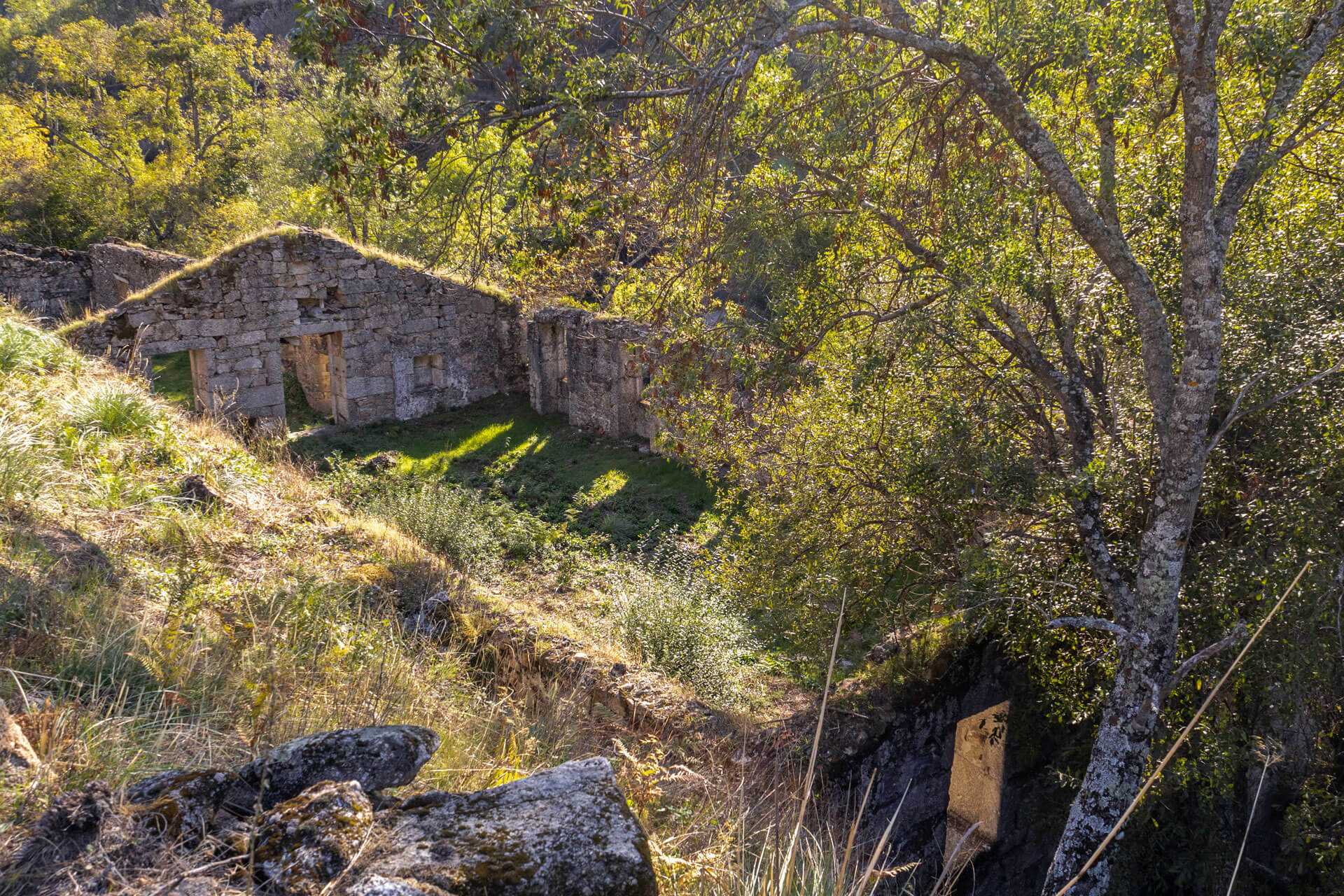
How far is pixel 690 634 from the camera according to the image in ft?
24.0

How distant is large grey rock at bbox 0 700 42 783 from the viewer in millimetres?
2107

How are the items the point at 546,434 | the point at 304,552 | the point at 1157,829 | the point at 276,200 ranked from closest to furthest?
the point at 1157,829
the point at 304,552
the point at 546,434
the point at 276,200

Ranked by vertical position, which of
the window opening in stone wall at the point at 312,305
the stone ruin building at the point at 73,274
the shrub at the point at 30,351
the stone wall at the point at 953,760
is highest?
the stone ruin building at the point at 73,274

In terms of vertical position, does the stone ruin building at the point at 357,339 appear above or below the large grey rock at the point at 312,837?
above

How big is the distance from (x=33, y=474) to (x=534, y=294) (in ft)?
42.4

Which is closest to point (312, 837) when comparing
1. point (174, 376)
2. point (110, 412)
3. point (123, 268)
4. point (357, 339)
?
point (110, 412)

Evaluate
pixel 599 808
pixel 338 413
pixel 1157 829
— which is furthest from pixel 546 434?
pixel 599 808

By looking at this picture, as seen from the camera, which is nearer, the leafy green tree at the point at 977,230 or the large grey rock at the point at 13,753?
the large grey rock at the point at 13,753

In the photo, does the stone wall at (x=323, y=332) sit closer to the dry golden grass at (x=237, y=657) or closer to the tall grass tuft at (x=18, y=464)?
the dry golden grass at (x=237, y=657)

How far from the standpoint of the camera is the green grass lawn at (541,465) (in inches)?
494

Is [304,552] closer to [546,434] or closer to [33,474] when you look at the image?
[33,474]

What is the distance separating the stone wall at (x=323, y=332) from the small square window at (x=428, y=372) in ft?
0.08

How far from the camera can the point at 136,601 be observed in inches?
155

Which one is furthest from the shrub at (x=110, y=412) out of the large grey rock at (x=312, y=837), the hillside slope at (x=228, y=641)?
the large grey rock at (x=312, y=837)
